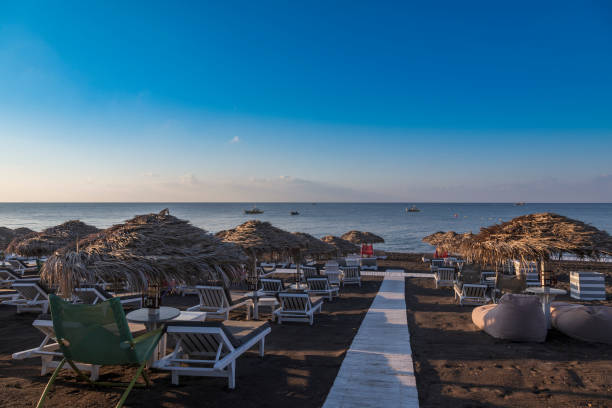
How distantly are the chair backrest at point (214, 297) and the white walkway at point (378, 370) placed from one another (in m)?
2.87

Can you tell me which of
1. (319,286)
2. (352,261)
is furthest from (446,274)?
(352,261)

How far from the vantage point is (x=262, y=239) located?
8.24 m

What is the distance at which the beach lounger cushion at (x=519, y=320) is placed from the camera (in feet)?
20.2

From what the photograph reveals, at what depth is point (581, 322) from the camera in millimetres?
6207

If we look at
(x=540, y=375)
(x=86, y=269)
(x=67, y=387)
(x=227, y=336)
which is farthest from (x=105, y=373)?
(x=540, y=375)

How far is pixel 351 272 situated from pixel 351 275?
12 centimetres

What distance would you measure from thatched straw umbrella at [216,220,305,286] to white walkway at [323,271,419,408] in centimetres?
246

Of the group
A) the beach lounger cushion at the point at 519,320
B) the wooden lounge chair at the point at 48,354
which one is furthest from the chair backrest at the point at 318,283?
the wooden lounge chair at the point at 48,354

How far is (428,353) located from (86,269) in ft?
15.8

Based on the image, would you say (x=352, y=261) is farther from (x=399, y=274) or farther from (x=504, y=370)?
(x=504, y=370)

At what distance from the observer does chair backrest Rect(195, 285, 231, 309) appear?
25.0 feet

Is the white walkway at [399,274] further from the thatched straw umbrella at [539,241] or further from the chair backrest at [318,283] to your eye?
the thatched straw umbrella at [539,241]

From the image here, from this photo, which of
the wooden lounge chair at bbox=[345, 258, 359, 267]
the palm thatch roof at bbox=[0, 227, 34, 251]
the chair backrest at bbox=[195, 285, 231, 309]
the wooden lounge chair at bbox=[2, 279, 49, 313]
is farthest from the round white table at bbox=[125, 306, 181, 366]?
the palm thatch roof at bbox=[0, 227, 34, 251]

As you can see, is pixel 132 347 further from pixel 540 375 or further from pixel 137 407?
pixel 540 375
